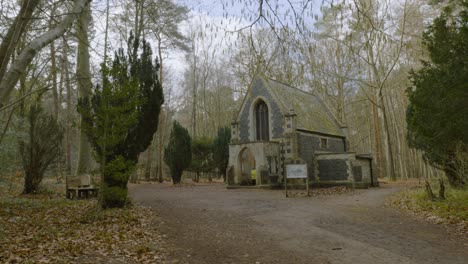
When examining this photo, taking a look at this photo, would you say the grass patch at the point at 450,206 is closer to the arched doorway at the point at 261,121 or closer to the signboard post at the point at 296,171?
the signboard post at the point at 296,171

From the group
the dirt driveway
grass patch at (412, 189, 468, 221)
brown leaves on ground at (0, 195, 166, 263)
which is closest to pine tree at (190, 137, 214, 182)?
brown leaves on ground at (0, 195, 166, 263)

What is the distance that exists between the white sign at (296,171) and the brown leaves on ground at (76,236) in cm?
697

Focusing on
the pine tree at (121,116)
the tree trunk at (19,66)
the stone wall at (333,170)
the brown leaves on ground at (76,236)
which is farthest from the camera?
the stone wall at (333,170)

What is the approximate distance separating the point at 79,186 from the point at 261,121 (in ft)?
42.3

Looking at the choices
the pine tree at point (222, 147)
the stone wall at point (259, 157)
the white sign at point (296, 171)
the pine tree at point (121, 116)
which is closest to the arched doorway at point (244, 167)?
the stone wall at point (259, 157)

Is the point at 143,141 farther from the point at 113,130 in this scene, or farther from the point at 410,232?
the point at 410,232

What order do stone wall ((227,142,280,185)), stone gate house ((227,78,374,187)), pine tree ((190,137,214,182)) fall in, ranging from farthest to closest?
pine tree ((190,137,214,182)), stone wall ((227,142,280,185)), stone gate house ((227,78,374,187))

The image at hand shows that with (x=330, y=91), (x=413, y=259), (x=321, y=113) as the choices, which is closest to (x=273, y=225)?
(x=413, y=259)

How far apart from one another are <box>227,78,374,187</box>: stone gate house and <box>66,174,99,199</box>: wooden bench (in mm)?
9718

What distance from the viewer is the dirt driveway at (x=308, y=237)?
5480mm

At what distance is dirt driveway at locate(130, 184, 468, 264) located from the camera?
548 centimetres

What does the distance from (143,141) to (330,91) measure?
26.9 meters

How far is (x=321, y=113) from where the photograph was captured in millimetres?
26125

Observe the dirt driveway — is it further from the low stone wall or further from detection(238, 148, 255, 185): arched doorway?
detection(238, 148, 255, 185): arched doorway
